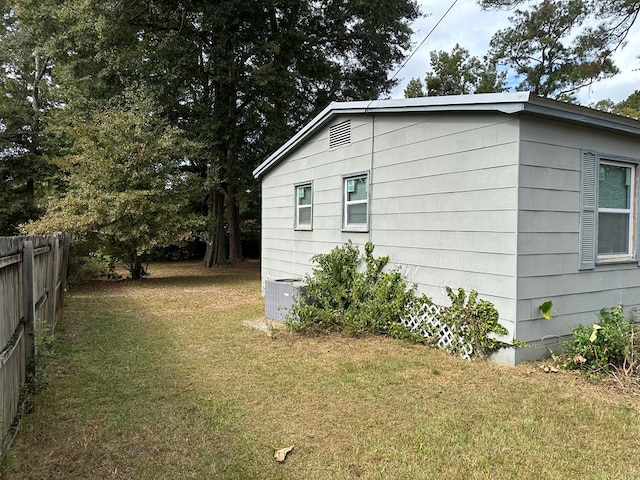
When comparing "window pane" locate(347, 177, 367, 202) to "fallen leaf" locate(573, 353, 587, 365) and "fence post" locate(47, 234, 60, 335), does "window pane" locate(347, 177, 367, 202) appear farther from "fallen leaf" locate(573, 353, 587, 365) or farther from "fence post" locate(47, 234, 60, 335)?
"fence post" locate(47, 234, 60, 335)

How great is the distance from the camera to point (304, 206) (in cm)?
877

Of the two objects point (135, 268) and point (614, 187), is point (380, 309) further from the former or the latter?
point (135, 268)

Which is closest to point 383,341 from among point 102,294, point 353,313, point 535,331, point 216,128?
point 353,313

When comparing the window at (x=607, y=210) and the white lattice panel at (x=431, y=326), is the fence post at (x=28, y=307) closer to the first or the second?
the white lattice panel at (x=431, y=326)

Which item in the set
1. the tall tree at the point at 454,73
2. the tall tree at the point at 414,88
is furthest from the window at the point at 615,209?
the tall tree at the point at 414,88

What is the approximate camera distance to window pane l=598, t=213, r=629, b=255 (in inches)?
211

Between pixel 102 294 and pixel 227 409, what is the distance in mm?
7931

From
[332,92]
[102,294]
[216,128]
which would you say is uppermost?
[332,92]

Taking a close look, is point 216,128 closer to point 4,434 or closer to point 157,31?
point 157,31

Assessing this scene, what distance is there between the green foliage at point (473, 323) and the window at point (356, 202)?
6.98ft

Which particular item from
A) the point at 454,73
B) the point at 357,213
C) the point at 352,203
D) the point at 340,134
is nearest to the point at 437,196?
the point at 357,213

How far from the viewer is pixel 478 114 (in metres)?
5.07

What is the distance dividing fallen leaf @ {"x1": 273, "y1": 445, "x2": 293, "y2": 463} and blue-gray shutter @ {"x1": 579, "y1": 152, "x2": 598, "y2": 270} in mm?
4086

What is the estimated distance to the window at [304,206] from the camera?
28.0 ft
